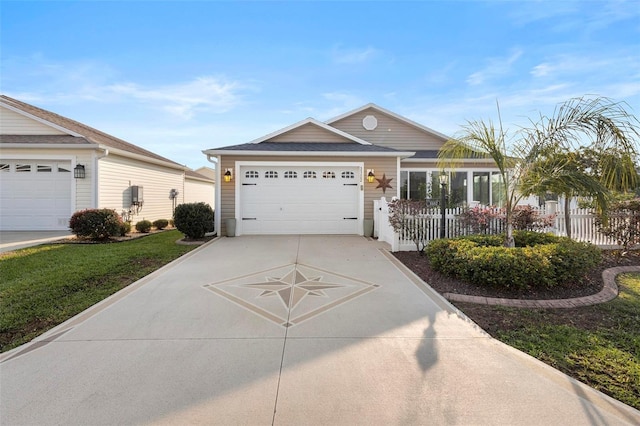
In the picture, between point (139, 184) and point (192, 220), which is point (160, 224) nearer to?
point (139, 184)

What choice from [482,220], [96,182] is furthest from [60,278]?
[482,220]

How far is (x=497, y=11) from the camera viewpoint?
855 cm

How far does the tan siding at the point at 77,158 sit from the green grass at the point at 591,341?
13.3 meters

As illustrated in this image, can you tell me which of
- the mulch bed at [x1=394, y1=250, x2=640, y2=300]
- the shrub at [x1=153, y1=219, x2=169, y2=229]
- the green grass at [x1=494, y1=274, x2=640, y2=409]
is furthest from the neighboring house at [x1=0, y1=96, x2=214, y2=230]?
the green grass at [x1=494, y1=274, x2=640, y2=409]

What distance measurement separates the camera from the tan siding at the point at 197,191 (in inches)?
807

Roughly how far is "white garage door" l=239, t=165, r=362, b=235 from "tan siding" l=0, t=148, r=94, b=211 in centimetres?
571

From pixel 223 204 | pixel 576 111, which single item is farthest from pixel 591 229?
pixel 223 204

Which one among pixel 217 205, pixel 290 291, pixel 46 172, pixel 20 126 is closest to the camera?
pixel 290 291

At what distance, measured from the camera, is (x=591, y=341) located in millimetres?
3234

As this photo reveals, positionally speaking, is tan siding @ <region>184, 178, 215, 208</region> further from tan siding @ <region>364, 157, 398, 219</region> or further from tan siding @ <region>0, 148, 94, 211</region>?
tan siding @ <region>364, 157, 398, 219</region>

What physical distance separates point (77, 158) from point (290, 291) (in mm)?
11079

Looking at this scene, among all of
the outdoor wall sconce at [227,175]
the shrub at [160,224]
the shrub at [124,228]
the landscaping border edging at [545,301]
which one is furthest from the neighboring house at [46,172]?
the landscaping border edging at [545,301]

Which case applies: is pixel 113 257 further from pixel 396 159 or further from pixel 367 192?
pixel 396 159

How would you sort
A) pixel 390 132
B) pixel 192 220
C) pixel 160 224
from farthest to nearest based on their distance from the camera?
pixel 390 132 < pixel 160 224 < pixel 192 220
